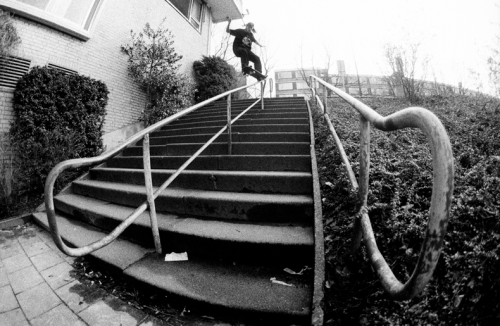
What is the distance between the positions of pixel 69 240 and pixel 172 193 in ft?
4.37

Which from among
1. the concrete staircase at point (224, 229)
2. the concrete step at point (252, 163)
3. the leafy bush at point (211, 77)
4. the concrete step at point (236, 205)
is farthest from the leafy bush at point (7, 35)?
the leafy bush at point (211, 77)

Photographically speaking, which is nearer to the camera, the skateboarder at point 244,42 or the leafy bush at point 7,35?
the leafy bush at point 7,35

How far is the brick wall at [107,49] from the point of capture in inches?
179

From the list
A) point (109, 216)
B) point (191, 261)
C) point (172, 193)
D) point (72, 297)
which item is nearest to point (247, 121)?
point (172, 193)

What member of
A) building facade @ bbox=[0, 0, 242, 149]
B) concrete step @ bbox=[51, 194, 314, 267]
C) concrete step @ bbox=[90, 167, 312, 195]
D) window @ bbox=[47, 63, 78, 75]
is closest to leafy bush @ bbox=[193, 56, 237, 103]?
building facade @ bbox=[0, 0, 242, 149]

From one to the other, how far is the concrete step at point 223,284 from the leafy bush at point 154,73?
19.5 feet

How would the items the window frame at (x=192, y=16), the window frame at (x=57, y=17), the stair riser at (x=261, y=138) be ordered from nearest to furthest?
the stair riser at (x=261, y=138) → the window frame at (x=57, y=17) → the window frame at (x=192, y=16)

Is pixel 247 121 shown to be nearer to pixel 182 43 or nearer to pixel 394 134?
pixel 394 134

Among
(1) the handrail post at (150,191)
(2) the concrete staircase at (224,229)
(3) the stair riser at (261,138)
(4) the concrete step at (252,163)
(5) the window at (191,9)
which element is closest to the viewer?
(2) the concrete staircase at (224,229)

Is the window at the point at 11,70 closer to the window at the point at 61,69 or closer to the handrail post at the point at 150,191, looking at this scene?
the window at the point at 61,69

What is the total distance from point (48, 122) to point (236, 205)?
4.40 metres

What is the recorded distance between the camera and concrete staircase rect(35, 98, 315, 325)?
157 centimetres

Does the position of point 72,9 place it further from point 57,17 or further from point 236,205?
point 236,205

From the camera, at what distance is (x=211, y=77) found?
31.7 feet
